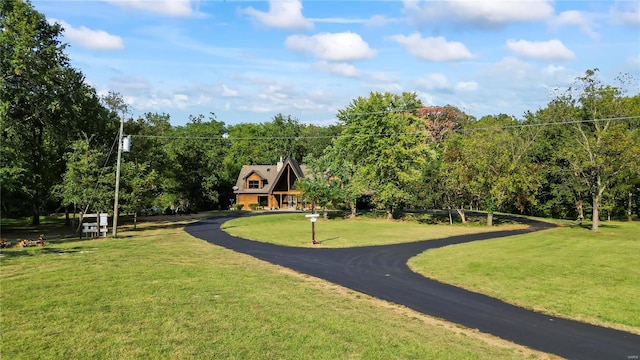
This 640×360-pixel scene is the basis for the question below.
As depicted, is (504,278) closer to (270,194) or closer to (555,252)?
(555,252)

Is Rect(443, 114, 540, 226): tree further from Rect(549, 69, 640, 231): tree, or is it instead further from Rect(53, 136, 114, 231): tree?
Rect(53, 136, 114, 231): tree

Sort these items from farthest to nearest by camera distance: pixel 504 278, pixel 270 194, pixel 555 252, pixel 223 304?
pixel 270 194 < pixel 555 252 < pixel 504 278 < pixel 223 304

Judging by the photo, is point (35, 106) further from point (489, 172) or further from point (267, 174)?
point (267, 174)

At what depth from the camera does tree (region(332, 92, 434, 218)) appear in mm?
49906

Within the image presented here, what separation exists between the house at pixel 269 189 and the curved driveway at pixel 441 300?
154 feet

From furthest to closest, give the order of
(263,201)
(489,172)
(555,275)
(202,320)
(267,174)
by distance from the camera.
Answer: (267,174)
(263,201)
(489,172)
(555,275)
(202,320)

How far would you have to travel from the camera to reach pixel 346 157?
54.8 metres

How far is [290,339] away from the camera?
28.3ft

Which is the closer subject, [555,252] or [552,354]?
[552,354]

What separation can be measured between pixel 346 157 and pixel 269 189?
2325cm

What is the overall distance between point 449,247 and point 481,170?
67.5ft

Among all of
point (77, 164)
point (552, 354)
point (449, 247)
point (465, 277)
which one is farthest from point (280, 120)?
point (552, 354)

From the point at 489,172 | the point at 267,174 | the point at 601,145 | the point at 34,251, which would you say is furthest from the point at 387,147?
the point at 34,251

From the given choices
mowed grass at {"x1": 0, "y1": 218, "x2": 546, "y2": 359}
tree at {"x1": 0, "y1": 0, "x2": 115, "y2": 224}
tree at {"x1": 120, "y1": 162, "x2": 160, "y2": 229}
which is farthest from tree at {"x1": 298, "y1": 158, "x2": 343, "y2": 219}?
mowed grass at {"x1": 0, "y1": 218, "x2": 546, "y2": 359}
